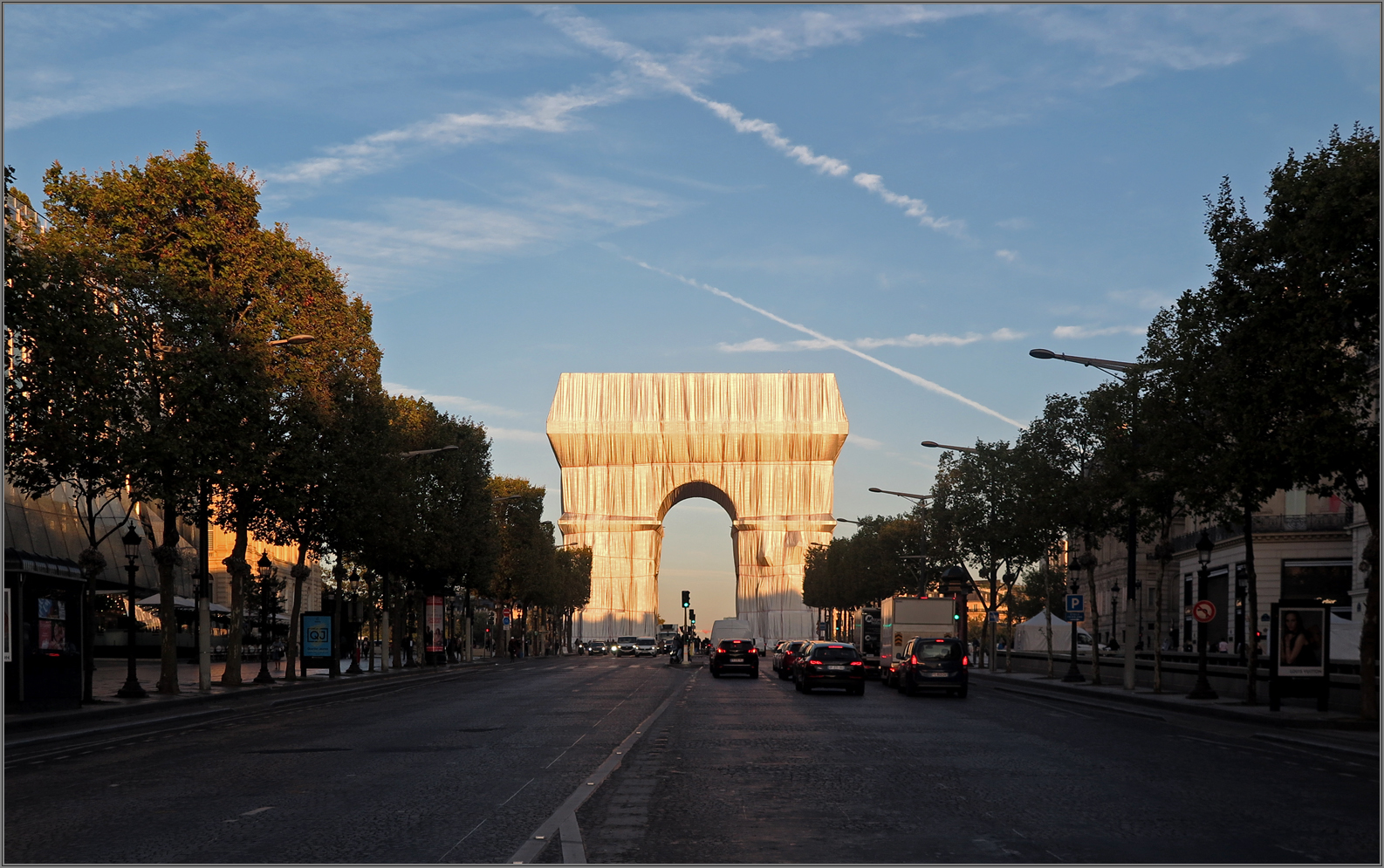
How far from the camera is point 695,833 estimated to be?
1142 cm

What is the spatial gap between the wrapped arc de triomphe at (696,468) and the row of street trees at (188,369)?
76.2 metres

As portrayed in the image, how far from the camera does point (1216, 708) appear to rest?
108 ft

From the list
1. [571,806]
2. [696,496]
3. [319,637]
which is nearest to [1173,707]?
[571,806]

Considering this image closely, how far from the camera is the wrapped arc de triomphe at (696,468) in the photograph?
12631 cm

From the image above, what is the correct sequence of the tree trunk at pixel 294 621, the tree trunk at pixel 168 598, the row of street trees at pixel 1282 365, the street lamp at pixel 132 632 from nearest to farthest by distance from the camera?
the row of street trees at pixel 1282 365
the street lamp at pixel 132 632
the tree trunk at pixel 168 598
the tree trunk at pixel 294 621

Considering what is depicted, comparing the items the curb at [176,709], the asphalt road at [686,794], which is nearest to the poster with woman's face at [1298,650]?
the asphalt road at [686,794]

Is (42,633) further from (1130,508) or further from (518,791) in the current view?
(1130,508)

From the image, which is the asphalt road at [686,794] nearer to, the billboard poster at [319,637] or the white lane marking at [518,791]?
the white lane marking at [518,791]

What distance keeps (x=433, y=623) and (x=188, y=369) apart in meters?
40.0

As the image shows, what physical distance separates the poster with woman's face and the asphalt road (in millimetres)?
4180

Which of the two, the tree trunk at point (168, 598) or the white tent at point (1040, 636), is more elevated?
the tree trunk at point (168, 598)

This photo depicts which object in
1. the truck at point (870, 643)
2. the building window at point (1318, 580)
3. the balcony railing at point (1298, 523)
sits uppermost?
the balcony railing at point (1298, 523)

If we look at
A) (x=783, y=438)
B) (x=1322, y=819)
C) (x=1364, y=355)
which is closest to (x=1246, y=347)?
(x=1364, y=355)

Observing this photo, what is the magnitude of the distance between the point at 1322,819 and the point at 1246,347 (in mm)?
16556
